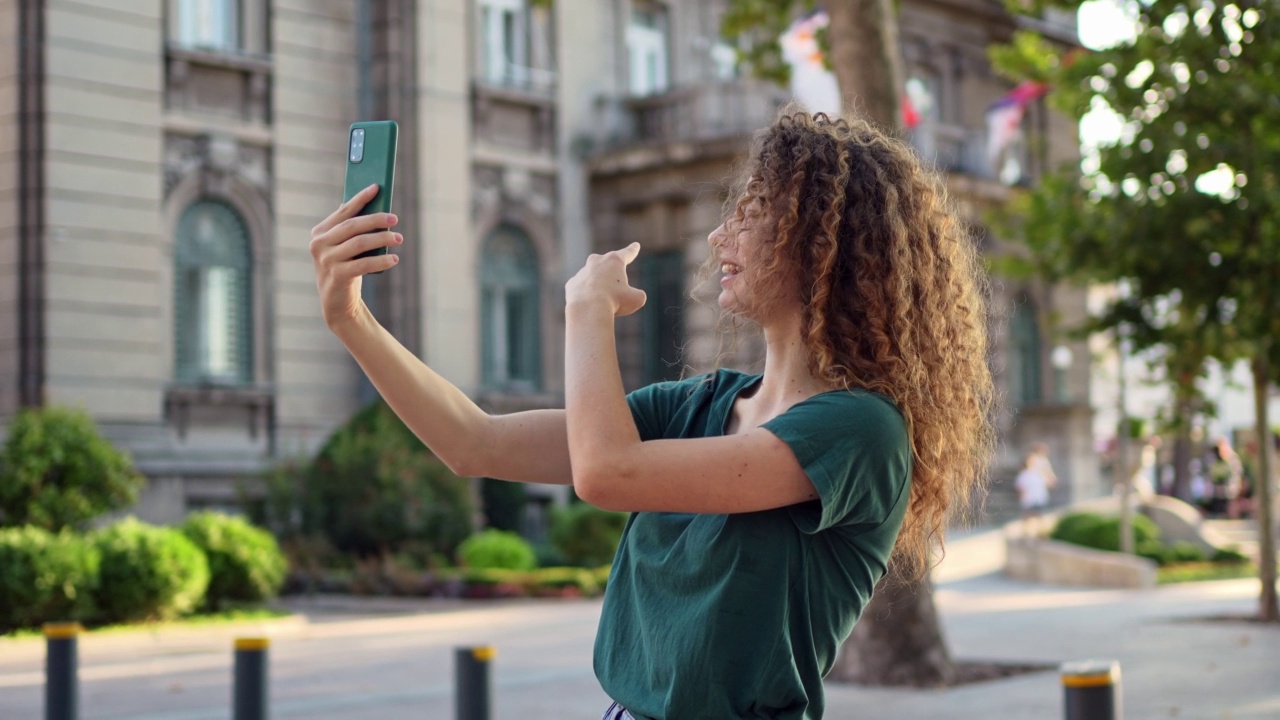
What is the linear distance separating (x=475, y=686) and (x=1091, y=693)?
2818 mm

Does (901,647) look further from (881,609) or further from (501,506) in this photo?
(501,506)

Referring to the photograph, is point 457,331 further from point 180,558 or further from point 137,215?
point 180,558

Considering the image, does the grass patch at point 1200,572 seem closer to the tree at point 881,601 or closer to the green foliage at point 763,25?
the green foliage at point 763,25

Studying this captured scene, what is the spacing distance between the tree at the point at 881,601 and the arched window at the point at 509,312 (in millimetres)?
13335

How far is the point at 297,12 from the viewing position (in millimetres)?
21828

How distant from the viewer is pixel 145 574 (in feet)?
48.0

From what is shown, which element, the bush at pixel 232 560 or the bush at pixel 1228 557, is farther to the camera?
the bush at pixel 1228 557

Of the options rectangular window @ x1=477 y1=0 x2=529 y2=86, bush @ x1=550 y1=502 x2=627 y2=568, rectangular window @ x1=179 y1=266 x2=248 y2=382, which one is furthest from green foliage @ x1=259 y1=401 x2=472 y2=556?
rectangular window @ x1=477 y1=0 x2=529 y2=86

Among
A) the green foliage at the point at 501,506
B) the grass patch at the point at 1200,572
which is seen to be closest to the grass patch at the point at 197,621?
the green foliage at the point at 501,506

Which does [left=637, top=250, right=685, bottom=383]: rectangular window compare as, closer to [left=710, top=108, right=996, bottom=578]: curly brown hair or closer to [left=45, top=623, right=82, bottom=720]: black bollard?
[left=45, top=623, right=82, bottom=720]: black bollard

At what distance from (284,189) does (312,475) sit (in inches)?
169

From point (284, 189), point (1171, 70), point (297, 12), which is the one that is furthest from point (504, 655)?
point (297, 12)

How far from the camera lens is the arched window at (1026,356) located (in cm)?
3066

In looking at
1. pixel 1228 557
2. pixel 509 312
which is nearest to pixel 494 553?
pixel 509 312
